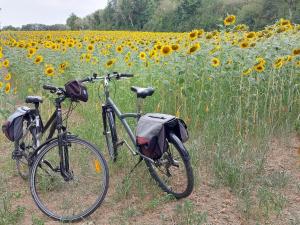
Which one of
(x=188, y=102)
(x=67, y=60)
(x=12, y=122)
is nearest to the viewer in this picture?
(x=12, y=122)

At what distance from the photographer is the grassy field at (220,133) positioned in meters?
3.97

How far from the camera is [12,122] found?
14.5 ft

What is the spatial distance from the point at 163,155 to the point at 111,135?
0.73m

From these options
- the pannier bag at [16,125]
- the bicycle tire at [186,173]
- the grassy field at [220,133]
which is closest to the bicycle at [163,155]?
the bicycle tire at [186,173]

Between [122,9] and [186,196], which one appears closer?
[186,196]

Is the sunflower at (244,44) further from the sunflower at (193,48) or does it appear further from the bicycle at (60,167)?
the bicycle at (60,167)

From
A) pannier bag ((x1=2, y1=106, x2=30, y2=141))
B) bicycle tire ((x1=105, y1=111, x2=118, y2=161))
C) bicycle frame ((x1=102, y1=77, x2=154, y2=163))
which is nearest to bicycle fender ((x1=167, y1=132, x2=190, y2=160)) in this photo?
bicycle frame ((x1=102, y1=77, x2=154, y2=163))

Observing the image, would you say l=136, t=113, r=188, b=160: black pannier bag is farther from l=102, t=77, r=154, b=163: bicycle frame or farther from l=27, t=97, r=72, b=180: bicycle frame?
l=27, t=97, r=72, b=180: bicycle frame

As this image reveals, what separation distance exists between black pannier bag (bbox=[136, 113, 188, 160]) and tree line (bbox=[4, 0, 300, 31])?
63.5ft

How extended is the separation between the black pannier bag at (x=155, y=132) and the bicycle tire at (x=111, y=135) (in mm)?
541

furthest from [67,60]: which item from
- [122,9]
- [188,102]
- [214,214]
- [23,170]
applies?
[122,9]

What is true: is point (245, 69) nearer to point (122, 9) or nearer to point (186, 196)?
point (186, 196)

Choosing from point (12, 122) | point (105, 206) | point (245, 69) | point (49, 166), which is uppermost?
point (245, 69)

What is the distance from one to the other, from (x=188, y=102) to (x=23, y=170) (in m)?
2.32
